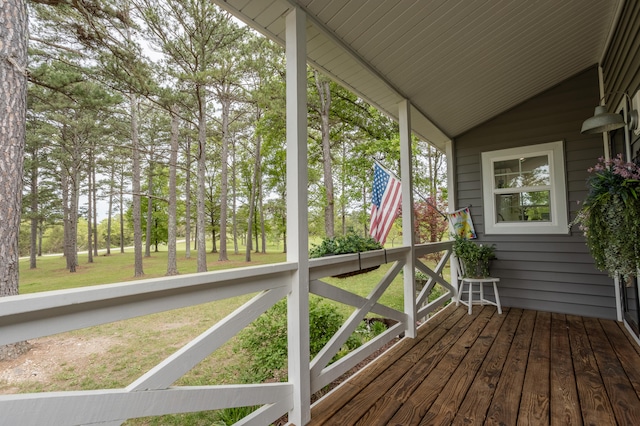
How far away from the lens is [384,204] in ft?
9.26

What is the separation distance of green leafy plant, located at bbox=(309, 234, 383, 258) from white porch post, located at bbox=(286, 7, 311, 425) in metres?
0.45

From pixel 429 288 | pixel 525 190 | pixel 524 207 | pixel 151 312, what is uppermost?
pixel 525 190

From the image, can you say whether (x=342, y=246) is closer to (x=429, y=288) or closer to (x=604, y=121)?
(x=429, y=288)

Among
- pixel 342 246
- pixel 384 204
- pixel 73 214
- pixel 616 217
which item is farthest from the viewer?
pixel 73 214

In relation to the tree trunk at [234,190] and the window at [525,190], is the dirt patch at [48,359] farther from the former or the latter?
the tree trunk at [234,190]

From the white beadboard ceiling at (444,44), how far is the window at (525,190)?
0.82 metres

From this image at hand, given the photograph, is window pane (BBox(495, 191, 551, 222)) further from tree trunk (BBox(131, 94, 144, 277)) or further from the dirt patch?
tree trunk (BBox(131, 94, 144, 277))

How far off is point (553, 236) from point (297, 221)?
3.70 meters

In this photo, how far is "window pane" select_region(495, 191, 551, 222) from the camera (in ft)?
12.5

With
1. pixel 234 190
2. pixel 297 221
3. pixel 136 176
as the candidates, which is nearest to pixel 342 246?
pixel 297 221

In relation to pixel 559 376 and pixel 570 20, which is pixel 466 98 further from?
pixel 559 376

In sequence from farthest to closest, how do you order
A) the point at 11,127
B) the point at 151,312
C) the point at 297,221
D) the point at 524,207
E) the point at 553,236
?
the point at 524,207 < the point at 553,236 < the point at 11,127 < the point at 297,221 < the point at 151,312

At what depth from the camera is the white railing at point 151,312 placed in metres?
0.85

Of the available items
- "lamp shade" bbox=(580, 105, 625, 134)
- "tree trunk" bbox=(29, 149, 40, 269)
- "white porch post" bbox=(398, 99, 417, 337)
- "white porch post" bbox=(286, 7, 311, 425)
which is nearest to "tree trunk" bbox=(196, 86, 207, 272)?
"tree trunk" bbox=(29, 149, 40, 269)
